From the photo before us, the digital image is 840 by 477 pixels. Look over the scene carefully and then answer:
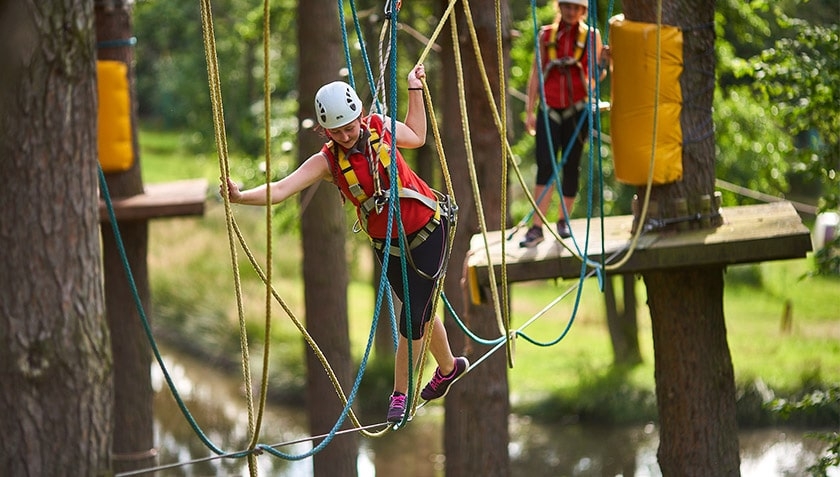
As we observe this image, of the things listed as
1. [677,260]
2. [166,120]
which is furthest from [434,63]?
[166,120]

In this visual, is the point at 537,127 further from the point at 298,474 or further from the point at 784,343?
the point at 784,343

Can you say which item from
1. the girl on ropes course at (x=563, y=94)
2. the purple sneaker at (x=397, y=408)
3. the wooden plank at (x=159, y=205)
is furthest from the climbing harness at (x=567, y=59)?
A: the wooden plank at (x=159, y=205)

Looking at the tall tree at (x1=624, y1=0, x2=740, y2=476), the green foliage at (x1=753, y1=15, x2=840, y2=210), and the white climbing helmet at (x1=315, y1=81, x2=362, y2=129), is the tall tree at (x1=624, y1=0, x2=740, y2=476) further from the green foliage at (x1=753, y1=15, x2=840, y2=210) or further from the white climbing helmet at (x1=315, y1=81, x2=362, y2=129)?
the white climbing helmet at (x1=315, y1=81, x2=362, y2=129)

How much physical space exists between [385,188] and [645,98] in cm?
235

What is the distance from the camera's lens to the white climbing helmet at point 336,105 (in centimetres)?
423

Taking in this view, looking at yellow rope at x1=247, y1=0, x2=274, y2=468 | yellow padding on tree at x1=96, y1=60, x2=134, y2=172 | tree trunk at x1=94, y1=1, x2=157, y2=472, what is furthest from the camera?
tree trunk at x1=94, y1=1, x2=157, y2=472

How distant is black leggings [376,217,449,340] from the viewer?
4641mm

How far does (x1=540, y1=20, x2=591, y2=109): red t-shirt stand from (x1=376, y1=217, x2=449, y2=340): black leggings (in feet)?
7.12

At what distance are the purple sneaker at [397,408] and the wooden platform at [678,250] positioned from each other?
1343mm

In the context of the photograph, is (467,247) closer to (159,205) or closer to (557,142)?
(557,142)

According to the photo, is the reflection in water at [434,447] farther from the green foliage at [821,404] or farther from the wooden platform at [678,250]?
the wooden platform at [678,250]

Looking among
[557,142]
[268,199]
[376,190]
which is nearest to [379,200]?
[376,190]

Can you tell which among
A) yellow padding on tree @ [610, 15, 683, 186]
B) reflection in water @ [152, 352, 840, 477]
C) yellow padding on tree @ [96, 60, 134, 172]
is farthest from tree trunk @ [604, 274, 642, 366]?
yellow padding on tree @ [610, 15, 683, 186]

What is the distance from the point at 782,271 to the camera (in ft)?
62.6
